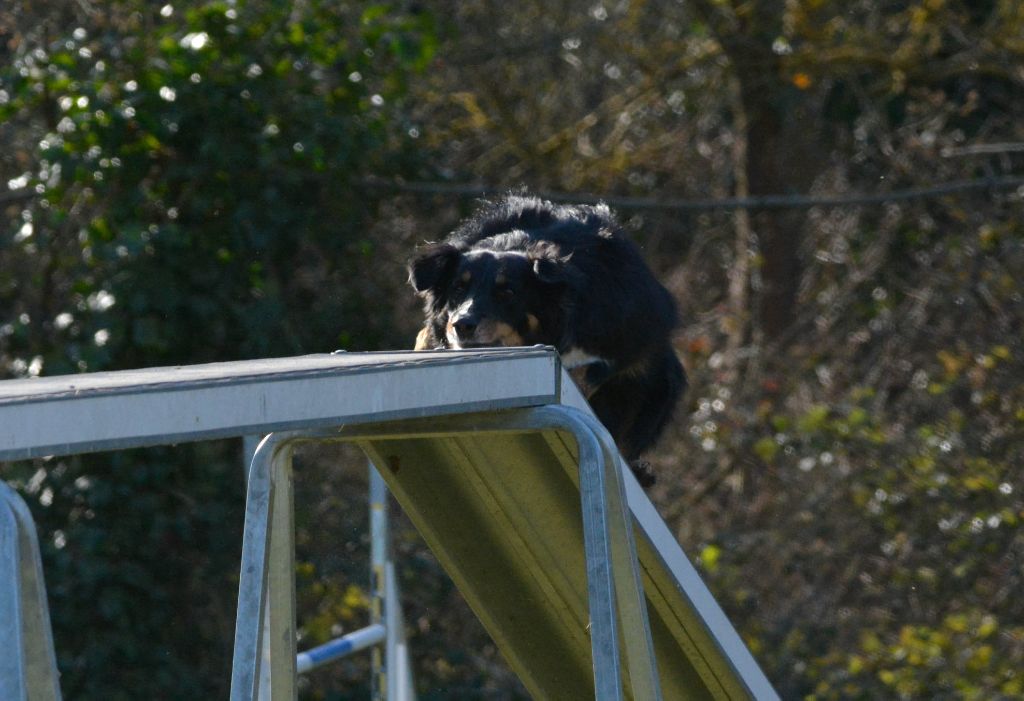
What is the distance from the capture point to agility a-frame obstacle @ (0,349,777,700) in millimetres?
1600

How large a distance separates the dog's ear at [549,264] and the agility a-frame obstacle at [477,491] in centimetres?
77

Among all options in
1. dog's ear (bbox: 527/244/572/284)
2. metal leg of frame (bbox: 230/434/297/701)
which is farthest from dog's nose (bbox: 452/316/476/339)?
metal leg of frame (bbox: 230/434/297/701)

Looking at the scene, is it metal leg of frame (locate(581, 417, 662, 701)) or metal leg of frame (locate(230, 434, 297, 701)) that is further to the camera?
metal leg of frame (locate(581, 417, 662, 701))

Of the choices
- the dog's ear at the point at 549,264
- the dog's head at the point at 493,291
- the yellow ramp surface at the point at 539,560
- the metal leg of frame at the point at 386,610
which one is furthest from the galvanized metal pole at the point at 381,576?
the yellow ramp surface at the point at 539,560

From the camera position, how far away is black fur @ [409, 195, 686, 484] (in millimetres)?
3324

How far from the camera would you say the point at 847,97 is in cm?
752

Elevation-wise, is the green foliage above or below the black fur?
below

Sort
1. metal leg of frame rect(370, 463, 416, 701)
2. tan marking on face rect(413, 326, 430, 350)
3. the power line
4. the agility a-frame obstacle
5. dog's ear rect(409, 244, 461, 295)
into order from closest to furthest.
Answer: the agility a-frame obstacle
dog's ear rect(409, 244, 461, 295)
tan marking on face rect(413, 326, 430, 350)
metal leg of frame rect(370, 463, 416, 701)
the power line

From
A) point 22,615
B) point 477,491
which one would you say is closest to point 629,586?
point 477,491

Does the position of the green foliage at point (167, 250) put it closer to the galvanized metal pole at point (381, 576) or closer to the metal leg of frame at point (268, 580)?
the galvanized metal pole at point (381, 576)

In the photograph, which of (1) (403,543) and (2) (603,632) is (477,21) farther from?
(2) (603,632)

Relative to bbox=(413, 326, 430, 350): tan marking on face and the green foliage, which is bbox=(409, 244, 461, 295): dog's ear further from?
the green foliage

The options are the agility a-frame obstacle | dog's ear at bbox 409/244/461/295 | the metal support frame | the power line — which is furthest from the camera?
the power line

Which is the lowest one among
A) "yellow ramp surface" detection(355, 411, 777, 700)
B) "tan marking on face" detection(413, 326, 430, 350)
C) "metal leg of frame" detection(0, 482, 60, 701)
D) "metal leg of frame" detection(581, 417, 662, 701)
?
"tan marking on face" detection(413, 326, 430, 350)
